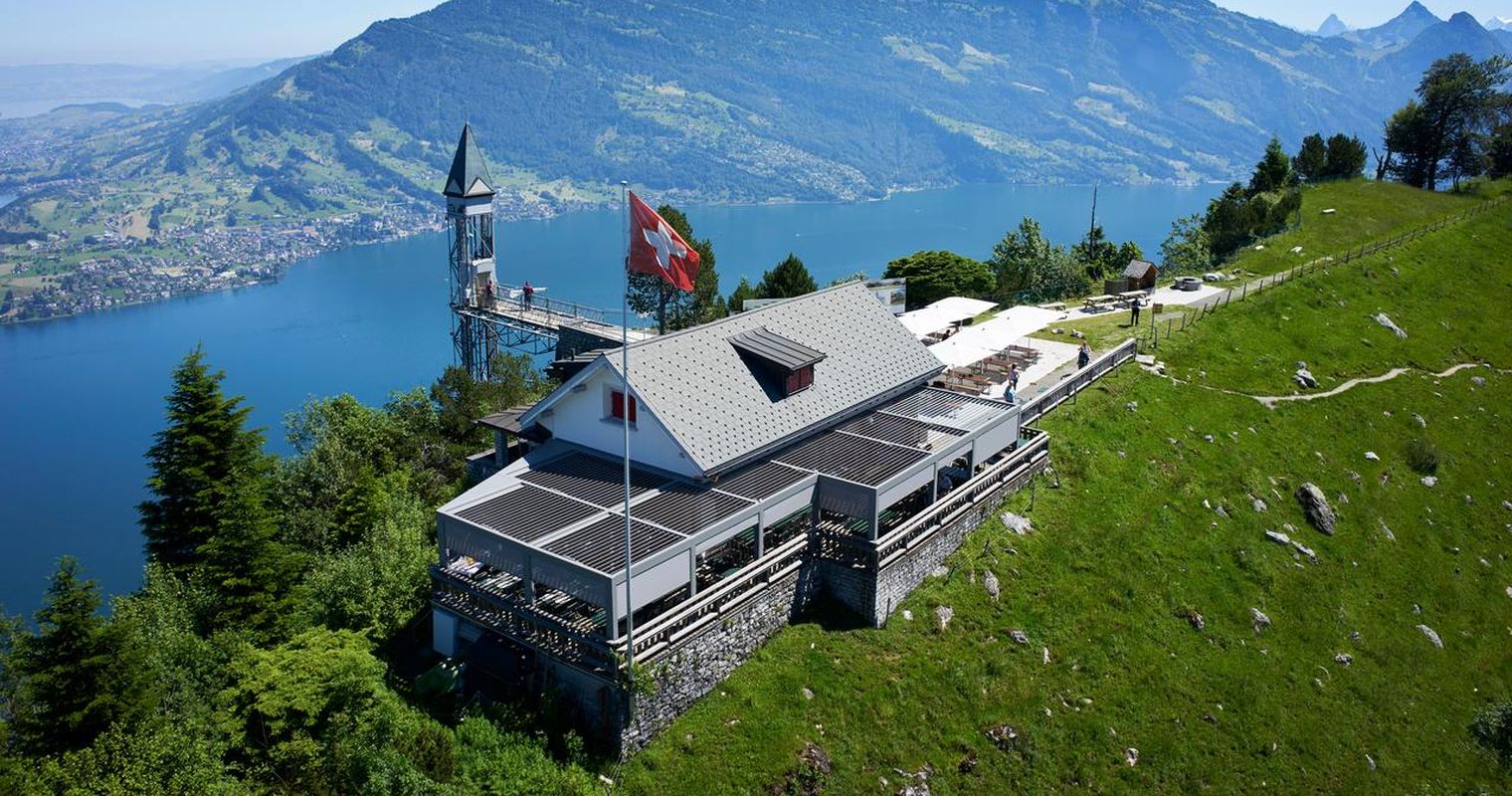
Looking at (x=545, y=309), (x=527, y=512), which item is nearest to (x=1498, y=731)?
(x=527, y=512)

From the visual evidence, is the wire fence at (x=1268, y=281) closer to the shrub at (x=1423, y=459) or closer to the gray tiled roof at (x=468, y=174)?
the shrub at (x=1423, y=459)

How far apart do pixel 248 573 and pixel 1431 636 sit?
123 feet

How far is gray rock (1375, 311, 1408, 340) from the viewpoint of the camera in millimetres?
52844

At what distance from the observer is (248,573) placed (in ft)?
94.9

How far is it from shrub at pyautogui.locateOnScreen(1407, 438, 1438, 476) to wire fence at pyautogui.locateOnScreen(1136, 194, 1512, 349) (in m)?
10.9

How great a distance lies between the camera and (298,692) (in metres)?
22.7

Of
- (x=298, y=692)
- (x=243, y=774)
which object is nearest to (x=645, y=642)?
(x=298, y=692)

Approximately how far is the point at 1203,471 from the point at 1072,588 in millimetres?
10422

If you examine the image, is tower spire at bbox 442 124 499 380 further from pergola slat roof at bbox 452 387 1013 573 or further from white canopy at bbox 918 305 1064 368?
pergola slat roof at bbox 452 387 1013 573

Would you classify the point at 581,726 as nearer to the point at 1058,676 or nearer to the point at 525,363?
the point at 1058,676

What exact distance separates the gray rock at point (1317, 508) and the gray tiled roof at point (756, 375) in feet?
48.6

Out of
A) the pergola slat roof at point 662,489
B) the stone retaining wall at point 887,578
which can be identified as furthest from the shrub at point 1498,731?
the pergola slat roof at point 662,489

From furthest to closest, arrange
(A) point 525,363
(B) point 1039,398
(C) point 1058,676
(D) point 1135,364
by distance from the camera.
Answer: (A) point 525,363 < (D) point 1135,364 < (B) point 1039,398 < (C) point 1058,676

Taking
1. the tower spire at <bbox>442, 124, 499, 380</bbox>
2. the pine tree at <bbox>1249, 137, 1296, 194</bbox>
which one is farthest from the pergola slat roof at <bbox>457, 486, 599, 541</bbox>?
the pine tree at <bbox>1249, 137, 1296, 194</bbox>
